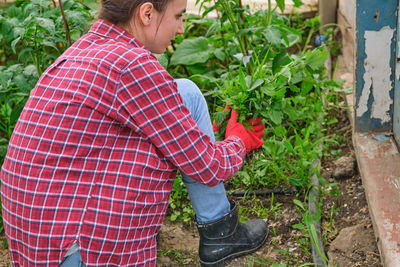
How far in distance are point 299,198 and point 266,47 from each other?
28.1 inches

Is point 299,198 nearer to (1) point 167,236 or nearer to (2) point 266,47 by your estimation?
(1) point 167,236

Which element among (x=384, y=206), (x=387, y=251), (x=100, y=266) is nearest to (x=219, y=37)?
(x=384, y=206)

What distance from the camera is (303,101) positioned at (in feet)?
9.01

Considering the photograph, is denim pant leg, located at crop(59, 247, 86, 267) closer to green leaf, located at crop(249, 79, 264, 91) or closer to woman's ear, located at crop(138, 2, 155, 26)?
woman's ear, located at crop(138, 2, 155, 26)

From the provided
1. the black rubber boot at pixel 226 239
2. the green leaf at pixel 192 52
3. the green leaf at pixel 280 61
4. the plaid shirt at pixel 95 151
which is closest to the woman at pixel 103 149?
the plaid shirt at pixel 95 151

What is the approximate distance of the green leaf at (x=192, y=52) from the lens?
9.23 feet

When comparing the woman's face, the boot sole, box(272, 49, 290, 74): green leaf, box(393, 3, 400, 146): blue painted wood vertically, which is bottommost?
the boot sole

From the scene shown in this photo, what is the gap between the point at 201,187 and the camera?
1.81m

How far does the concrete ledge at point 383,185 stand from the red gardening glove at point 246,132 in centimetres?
45

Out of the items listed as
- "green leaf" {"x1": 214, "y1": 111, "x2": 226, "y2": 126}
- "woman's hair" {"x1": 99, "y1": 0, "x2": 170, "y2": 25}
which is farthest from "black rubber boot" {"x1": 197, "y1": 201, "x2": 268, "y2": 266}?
"woman's hair" {"x1": 99, "y1": 0, "x2": 170, "y2": 25}

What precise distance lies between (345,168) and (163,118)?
1171 millimetres

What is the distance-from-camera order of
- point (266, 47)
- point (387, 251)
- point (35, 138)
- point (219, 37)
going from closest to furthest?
point (35, 138) < point (387, 251) < point (266, 47) < point (219, 37)

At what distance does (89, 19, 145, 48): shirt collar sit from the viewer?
152cm

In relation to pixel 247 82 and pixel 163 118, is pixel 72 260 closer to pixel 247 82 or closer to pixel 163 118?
pixel 163 118
